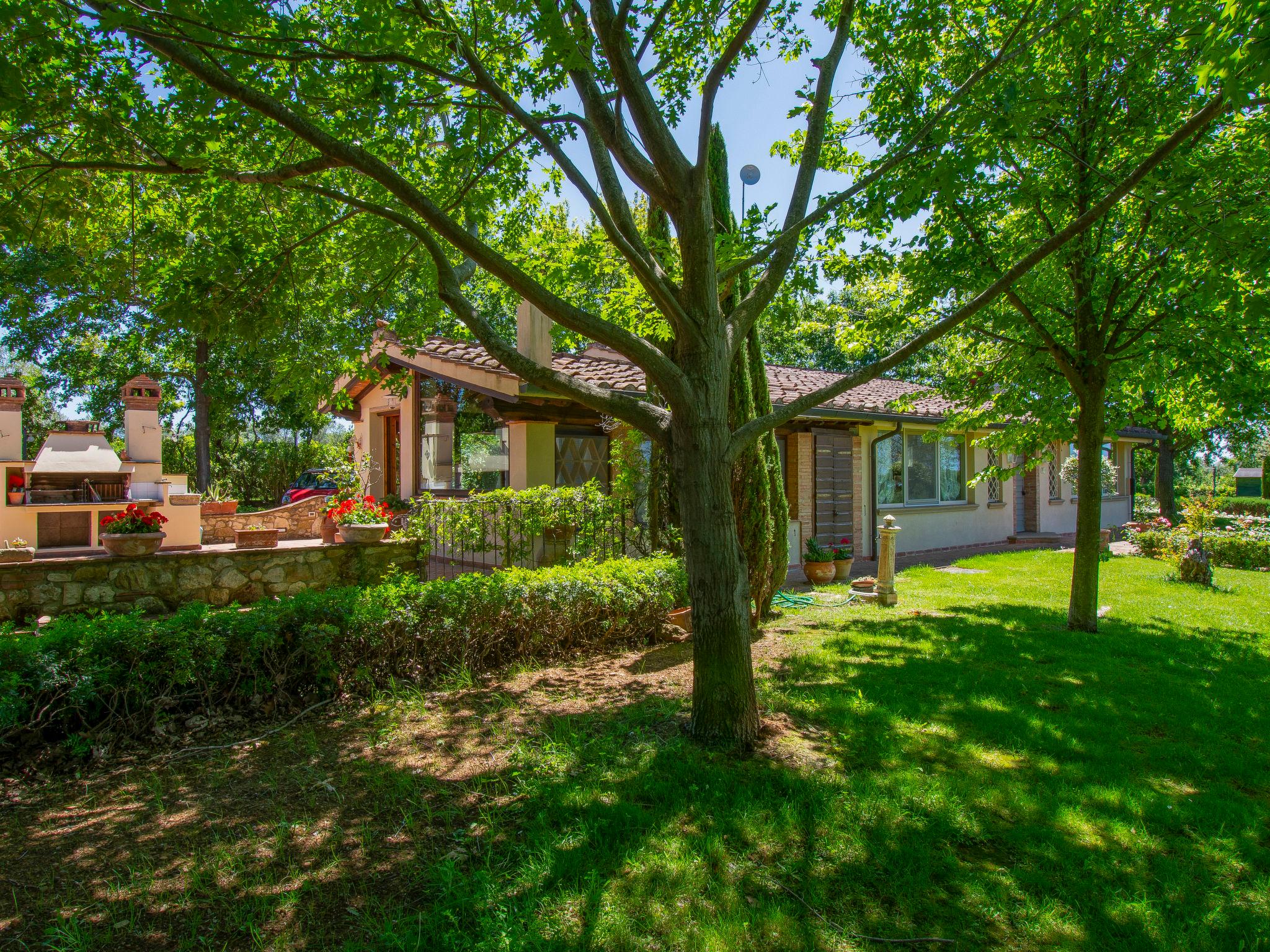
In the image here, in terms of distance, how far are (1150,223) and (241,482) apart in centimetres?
2516

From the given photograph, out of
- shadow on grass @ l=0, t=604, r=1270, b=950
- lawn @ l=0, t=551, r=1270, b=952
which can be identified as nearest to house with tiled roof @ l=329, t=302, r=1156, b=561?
lawn @ l=0, t=551, r=1270, b=952

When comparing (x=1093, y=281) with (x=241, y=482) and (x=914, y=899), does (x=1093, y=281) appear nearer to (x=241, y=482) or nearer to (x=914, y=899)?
(x=914, y=899)

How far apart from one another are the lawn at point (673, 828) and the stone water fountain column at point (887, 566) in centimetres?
330

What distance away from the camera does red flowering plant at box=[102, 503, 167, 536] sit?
6973mm

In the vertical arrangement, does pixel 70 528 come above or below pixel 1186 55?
below

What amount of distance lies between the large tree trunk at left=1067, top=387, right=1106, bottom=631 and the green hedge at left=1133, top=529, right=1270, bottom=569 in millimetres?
7015

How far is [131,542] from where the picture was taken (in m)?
6.93

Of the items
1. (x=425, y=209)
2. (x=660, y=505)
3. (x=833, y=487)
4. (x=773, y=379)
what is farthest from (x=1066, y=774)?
(x=773, y=379)

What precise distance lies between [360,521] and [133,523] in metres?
2.06

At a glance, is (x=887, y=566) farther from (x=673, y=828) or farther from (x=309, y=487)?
(x=309, y=487)

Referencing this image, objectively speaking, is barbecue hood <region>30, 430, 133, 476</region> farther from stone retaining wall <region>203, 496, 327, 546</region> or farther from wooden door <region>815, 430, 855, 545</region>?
wooden door <region>815, 430, 855, 545</region>

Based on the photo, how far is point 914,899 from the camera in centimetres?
266

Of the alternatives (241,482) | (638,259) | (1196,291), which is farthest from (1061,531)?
(241,482)

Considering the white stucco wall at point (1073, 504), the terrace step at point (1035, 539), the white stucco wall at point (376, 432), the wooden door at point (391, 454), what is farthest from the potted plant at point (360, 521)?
the white stucco wall at point (1073, 504)
